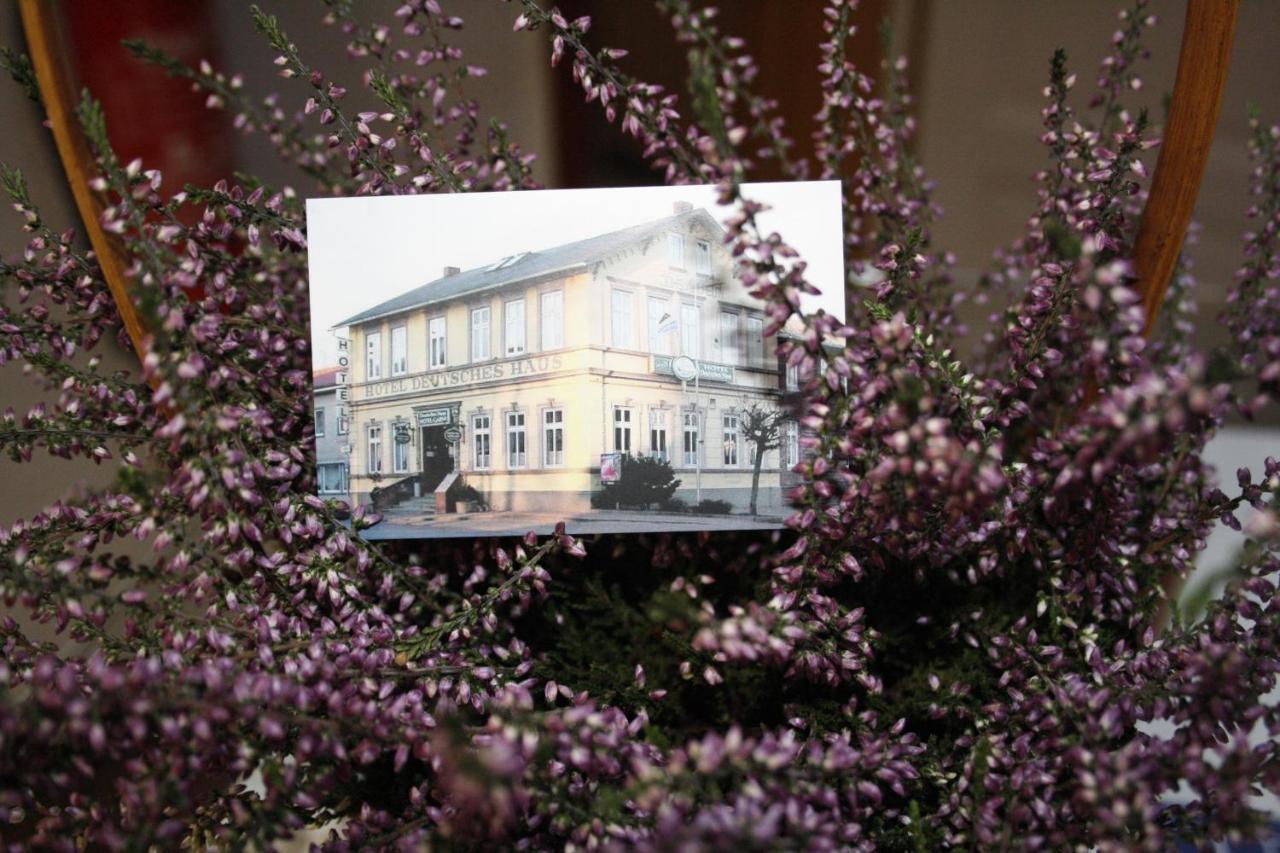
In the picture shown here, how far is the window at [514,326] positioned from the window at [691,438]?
0.52 ft

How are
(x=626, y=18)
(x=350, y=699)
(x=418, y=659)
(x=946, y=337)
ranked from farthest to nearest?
(x=626, y=18)
(x=946, y=337)
(x=418, y=659)
(x=350, y=699)

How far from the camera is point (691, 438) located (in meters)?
0.78

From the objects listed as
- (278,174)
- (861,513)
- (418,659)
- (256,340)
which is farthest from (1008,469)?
(278,174)

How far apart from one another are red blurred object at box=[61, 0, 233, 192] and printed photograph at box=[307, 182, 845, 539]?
33 centimetres

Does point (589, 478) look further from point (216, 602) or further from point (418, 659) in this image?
point (216, 602)

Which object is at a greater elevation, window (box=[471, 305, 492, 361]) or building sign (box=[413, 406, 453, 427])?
window (box=[471, 305, 492, 361])

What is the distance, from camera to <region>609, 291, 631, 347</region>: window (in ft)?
2.55

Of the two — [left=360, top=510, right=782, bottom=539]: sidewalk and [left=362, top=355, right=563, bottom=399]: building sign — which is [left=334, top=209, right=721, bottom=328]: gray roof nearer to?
[left=362, top=355, right=563, bottom=399]: building sign

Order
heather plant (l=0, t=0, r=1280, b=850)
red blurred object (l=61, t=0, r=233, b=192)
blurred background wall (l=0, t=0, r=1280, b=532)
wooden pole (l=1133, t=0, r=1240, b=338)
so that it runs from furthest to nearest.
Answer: blurred background wall (l=0, t=0, r=1280, b=532), red blurred object (l=61, t=0, r=233, b=192), wooden pole (l=1133, t=0, r=1240, b=338), heather plant (l=0, t=0, r=1280, b=850)

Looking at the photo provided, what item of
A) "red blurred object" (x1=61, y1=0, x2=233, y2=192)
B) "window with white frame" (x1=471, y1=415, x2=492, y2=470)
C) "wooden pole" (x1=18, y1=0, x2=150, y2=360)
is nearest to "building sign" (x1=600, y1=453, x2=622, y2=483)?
"window with white frame" (x1=471, y1=415, x2=492, y2=470)

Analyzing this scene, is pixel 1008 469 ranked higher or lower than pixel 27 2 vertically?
lower

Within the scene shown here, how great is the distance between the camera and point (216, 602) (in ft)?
2.55

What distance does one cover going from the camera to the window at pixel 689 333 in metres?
0.78

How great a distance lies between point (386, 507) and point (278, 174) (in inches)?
19.8
